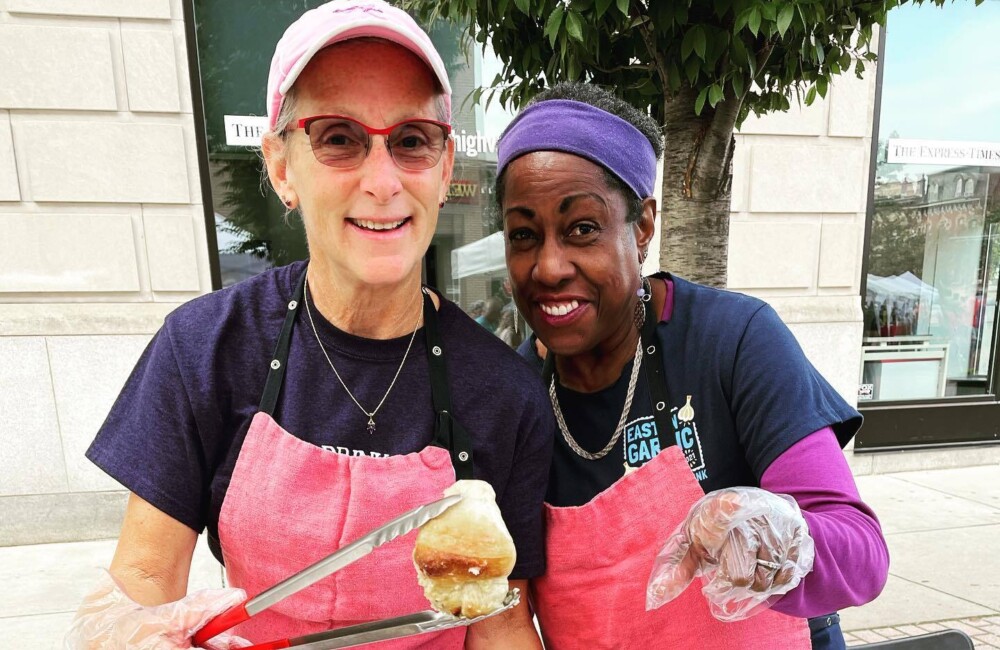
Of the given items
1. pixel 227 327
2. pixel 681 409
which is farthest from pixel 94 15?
pixel 681 409

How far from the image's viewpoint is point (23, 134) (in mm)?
4055

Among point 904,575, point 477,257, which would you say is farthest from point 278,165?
point 904,575

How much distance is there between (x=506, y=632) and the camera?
146cm

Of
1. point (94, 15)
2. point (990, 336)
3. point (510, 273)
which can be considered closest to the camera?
point (510, 273)

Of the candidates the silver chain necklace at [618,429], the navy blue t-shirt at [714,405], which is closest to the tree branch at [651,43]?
the navy blue t-shirt at [714,405]

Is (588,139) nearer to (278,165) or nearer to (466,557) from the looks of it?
(278,165)

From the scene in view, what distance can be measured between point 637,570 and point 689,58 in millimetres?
1352

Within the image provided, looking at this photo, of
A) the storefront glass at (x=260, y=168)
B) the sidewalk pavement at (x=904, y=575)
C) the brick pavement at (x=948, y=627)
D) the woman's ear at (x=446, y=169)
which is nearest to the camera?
the woman's ear at (x=446, y=169)

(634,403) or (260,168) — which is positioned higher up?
(260,168)

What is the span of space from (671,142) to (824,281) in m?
3.83

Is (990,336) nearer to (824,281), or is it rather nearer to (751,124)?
(824,281)

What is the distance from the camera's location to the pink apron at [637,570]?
1.39 m

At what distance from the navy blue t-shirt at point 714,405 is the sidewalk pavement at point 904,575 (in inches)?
97.1

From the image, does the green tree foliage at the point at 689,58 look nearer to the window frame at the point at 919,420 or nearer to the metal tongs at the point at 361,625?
the metal tongs at the point at 361,625
